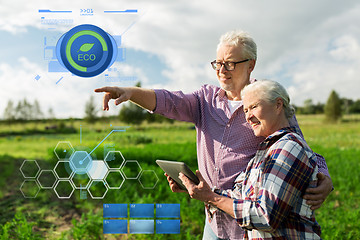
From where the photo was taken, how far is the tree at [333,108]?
20.5 meters

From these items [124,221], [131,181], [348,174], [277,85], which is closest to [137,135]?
[131,181]

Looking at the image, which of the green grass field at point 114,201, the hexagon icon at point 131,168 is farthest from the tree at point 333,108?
the hexagon icon at point 131,168

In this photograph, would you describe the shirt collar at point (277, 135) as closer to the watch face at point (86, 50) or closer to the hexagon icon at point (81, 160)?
the watch face at point (86, 50)

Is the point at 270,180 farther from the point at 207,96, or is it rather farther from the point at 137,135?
the point at 137,135

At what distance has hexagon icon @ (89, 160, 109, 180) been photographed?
3959mm

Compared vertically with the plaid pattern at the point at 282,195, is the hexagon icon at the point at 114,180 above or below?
below

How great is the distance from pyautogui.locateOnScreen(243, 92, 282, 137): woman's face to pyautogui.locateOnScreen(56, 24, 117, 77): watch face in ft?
6.35

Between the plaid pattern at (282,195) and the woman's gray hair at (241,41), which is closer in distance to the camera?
the plaid pattern at (282,195)

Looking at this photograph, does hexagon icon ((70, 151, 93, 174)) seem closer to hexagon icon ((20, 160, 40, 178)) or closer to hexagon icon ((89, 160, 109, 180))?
hexagon icon ((89, 160, 109, 180))

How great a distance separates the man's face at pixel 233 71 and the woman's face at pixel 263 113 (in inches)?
14.9

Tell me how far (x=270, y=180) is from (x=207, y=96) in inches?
33.1

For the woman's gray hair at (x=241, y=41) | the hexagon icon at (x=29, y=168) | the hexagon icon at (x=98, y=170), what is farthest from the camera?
the hexagon icon at (x=29, y=168)

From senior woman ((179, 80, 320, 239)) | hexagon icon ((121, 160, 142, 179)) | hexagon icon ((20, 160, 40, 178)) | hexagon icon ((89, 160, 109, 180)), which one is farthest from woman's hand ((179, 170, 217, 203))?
hexagon icon ((20, 160, 40, 178))

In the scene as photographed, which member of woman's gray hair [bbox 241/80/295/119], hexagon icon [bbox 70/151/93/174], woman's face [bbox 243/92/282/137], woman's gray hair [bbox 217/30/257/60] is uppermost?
woman's gray hair [bbox 217/30/257/60]
